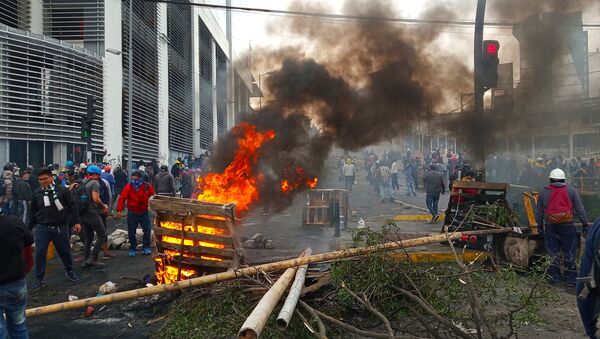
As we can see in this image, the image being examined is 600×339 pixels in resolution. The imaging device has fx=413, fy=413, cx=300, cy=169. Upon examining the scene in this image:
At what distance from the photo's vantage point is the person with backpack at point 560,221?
235 inches

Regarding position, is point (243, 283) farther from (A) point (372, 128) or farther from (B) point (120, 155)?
(B) point (120, 155)

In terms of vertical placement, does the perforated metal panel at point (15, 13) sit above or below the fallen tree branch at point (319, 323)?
above

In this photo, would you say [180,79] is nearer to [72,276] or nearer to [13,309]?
[72,276]

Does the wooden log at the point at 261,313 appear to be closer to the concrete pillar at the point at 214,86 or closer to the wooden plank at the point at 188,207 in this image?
the wooden plank at the point at 188,207

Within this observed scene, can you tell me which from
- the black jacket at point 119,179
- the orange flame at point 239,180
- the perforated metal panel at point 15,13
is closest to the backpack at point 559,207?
the orange flame at point 239,180

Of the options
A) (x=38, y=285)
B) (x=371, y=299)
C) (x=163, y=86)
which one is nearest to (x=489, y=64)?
(x=371, y=299)

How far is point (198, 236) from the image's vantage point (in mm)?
5207

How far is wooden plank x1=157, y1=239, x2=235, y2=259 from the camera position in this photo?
5.09m

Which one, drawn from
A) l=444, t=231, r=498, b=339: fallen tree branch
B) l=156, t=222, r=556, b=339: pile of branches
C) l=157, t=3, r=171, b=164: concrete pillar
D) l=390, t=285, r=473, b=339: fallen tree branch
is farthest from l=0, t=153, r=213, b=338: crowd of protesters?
l=157, t=3, r=171, b=164: concrete pillar

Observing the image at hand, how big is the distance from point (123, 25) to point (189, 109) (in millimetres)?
10017

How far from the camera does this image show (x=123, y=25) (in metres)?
17.9

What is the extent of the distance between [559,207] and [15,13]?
1644 centimetres

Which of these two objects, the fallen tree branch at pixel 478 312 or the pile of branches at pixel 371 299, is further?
the pile of branches at pixel 371 299

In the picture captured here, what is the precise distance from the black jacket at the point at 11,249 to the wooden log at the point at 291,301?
7.59 feet
